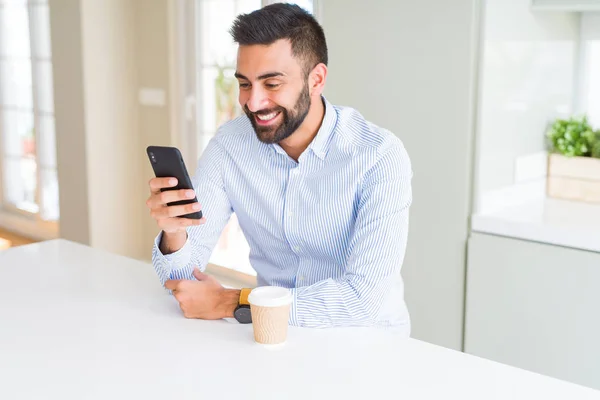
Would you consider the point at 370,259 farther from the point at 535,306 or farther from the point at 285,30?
the point at 535,306

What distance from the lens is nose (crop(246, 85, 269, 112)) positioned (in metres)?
1.87

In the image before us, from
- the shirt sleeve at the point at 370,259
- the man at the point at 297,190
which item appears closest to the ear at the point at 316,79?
the man at the point at 297,190

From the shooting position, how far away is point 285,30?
1889 mm

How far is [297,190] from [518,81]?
1271 millimetres

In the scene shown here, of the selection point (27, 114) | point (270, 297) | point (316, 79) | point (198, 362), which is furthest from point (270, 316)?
point (27, 114)

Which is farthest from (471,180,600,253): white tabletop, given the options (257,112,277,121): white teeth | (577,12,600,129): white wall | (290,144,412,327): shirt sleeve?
(257,112,277,121): white teeth

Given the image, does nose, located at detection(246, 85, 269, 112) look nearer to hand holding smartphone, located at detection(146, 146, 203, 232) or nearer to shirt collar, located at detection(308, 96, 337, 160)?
shirt collar, located at detection(308, 96, 337, 160)

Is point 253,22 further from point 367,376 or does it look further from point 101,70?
point 101,70

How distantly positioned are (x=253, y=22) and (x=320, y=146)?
14.2 inches

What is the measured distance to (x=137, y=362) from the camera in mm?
1389

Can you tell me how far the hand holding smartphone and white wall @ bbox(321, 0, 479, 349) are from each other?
131 centimetres

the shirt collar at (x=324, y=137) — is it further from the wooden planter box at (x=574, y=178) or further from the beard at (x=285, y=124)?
the wooden planter box at (x=574, y=178)

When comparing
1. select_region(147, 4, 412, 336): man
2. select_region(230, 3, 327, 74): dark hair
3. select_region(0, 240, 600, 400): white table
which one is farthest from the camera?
select_region(230, 3, 327, 74): dark hair

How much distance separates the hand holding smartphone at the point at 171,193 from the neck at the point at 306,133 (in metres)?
0.42
